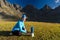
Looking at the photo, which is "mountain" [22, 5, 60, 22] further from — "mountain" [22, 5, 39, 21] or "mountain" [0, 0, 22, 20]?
"mountain" [0, 0, 22, 20]

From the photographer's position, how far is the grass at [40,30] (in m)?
12.9

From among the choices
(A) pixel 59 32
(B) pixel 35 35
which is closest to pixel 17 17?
(B) pixel 35 35

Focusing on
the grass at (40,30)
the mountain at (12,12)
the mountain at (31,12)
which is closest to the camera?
the grass at (40,30)

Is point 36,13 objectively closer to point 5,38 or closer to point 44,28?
point 44,28

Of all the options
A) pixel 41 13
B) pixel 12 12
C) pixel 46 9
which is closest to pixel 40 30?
pixel 41 13

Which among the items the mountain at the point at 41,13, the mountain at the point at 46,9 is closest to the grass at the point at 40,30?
the mountain at the point at 41,13

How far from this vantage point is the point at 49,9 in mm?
14953

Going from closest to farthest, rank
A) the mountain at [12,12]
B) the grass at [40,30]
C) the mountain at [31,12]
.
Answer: the grass at [40,30] < the mountain at [12,12] < the mountain at [31,12]

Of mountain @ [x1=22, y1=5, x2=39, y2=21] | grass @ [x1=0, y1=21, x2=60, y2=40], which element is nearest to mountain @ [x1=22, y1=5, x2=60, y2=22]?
mountain @ [x1=22, y1=5, x2=39, y2=21]

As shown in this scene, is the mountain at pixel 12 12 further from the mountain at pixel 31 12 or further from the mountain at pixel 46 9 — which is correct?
the mountain at pixel 46 9

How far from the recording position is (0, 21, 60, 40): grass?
12934mm

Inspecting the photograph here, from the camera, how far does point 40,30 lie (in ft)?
46.4

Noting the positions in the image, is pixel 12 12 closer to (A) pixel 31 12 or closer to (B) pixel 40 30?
(A) pixel 31 12

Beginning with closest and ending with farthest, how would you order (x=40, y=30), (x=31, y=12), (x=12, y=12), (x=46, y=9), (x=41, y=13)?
(x=40, y=30) < (x=46, y=9) < (x=41, y=13) < (x=12, y=12) < (x=31, y=12)
